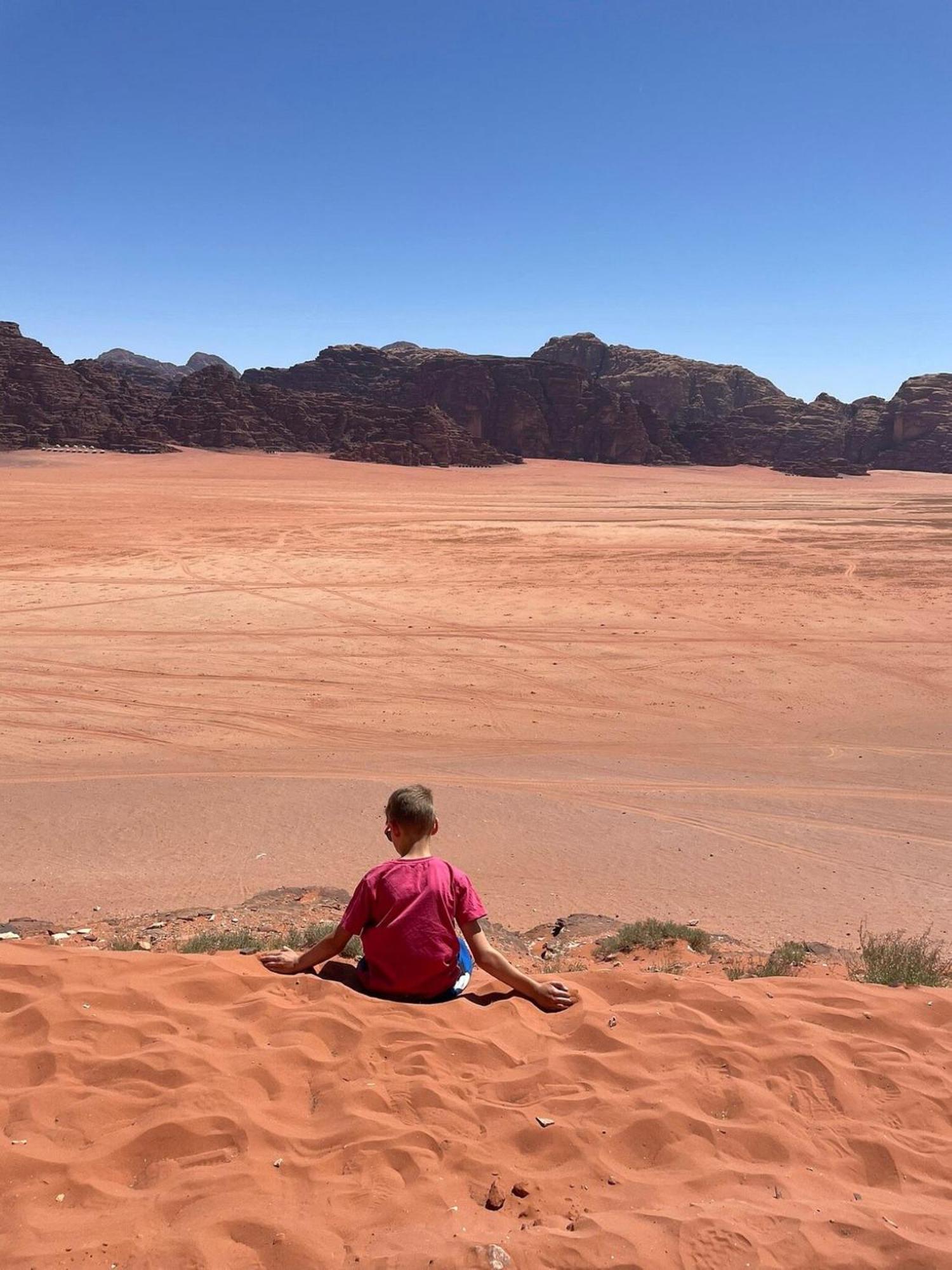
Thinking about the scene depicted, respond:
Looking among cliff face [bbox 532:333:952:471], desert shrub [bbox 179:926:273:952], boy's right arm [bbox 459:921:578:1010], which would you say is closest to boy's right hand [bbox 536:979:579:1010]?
boy's right arm [bbox 459:921:578:1010]

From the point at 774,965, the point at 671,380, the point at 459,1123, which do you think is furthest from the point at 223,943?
the point at 671,380

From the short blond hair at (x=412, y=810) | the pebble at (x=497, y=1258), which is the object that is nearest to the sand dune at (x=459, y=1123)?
the pebble at (x=497, y=1258)

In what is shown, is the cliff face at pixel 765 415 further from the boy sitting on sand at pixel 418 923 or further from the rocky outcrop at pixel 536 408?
the boy sitting on sand at pixel 418 923

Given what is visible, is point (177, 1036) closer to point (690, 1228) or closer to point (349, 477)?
point (690, 1228)

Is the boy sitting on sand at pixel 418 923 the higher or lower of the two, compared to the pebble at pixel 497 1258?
higher

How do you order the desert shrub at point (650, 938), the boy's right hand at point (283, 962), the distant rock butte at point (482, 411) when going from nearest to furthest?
the boy's right hand at point (283, 962) → the desert shrub at point (650, 938) → the distant rock butte at point (482, 411)

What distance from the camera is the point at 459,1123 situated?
3150 millimetres

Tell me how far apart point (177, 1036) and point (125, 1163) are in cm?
68

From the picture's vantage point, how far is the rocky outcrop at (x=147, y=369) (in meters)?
129

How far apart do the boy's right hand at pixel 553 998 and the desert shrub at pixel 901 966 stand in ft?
5.50

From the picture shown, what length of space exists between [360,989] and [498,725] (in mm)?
6007

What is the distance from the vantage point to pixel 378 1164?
291 cm

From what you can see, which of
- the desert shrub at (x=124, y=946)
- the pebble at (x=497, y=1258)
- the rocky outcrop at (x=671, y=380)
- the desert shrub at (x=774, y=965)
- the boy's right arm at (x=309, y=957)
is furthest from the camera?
the rocky outcrop at (x=671, y=380)

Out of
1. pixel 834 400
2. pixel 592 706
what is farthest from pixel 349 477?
pixel 834 400
